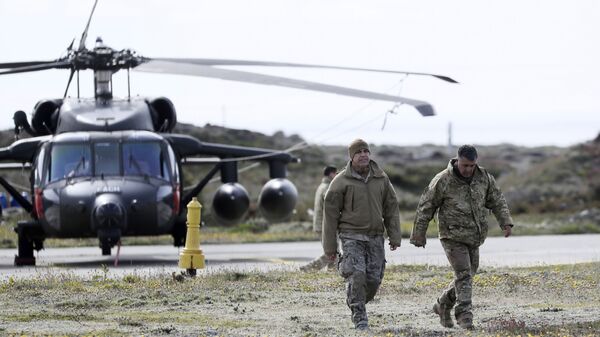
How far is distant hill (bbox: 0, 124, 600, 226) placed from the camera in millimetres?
48091

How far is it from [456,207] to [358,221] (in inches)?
36.0

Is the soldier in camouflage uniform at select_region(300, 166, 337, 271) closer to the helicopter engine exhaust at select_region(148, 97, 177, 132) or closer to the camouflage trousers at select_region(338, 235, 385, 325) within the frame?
the helicopter engine exhaust at select_region(148, 97, 177, 132)

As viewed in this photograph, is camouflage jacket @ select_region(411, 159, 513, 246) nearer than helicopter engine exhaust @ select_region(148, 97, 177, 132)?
Yes

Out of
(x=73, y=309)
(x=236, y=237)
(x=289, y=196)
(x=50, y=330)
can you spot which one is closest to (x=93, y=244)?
(x=236, y=237)

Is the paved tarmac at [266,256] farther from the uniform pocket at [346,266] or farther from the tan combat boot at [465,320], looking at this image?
the tan combat boot at [465,320]

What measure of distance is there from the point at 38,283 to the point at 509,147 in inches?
3328

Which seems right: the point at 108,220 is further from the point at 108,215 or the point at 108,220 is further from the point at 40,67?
the point at 40,67

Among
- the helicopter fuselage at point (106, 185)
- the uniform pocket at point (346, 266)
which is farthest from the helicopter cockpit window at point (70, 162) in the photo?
the uniform pocket at point (346, 266)

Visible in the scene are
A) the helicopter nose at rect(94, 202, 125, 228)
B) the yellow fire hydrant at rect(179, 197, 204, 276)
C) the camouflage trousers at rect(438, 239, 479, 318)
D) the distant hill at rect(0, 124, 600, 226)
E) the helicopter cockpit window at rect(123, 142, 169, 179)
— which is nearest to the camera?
the camouflage trousers at rect(438, 239, 479, 318)

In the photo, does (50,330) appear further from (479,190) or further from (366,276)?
(479,190)

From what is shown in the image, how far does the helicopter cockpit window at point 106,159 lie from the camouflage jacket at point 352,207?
31.7ft

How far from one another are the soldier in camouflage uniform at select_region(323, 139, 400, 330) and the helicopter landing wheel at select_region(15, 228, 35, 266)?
36.5 feet

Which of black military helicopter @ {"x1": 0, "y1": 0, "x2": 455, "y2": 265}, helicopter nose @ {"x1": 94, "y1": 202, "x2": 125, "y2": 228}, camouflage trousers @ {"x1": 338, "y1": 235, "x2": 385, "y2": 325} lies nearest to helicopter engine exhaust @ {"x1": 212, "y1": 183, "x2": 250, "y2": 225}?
black military helicopter @ {"x1": 0, "y1": 0, "x2": 455, "y2": 265}

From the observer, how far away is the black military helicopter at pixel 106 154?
19.9m
